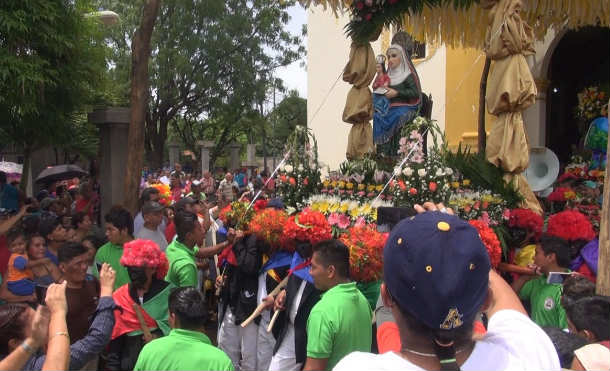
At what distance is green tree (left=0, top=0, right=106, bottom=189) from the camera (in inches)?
334

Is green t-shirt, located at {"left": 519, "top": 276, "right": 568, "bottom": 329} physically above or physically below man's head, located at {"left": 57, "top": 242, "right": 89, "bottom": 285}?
below

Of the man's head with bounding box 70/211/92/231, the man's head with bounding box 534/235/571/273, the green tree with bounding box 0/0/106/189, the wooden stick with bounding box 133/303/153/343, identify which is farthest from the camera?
the green tree with bounding box 0/0/106/189

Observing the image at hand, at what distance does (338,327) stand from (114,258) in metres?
2.96

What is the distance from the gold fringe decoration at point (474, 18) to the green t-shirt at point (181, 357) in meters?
5.88

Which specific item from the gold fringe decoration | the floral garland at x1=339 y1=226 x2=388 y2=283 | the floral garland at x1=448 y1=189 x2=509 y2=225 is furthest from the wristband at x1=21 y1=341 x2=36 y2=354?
the gold fringe decoration

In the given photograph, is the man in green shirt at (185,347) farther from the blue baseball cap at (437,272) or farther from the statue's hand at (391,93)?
the statue's hand at (391,93)

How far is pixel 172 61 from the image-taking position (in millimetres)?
24781

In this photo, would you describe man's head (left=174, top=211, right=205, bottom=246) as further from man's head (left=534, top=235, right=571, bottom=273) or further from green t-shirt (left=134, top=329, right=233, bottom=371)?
man's head (left=534, top=235, right=571, bottom=273)

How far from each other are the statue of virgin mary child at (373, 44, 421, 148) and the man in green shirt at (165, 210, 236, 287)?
9.80 ft

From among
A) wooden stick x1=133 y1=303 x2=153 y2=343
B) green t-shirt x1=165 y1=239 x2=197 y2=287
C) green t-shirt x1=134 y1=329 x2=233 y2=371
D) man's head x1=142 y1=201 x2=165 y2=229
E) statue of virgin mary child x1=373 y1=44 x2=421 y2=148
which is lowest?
wooden stick x1=133 y1=303 x2=153 y2=343

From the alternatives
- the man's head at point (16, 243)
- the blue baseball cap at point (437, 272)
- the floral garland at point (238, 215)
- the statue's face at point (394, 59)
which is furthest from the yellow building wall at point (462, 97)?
the blue baseball cap at point (437, 272)

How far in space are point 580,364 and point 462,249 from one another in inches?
50.6

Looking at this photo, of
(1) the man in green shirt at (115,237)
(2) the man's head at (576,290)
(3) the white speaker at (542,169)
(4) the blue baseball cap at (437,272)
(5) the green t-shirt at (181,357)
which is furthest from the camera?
(3) the white speaker at (542,169)

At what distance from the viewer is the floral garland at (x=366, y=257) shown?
439 centimetres
